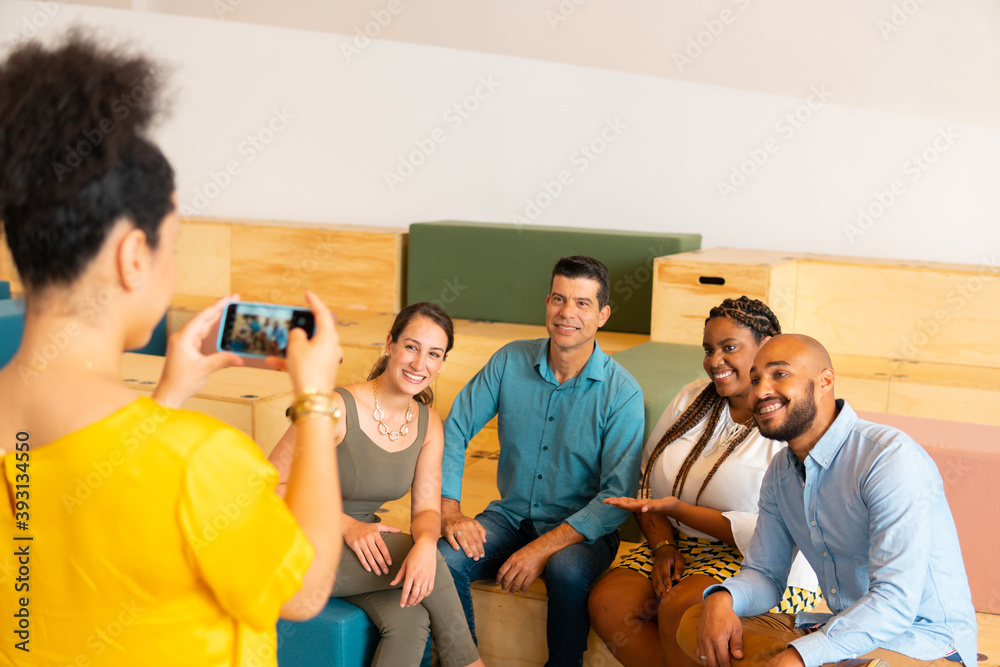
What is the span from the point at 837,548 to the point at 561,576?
2.21ft

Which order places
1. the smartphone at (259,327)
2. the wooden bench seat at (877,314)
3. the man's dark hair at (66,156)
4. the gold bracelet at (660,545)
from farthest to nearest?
the wooden bench seat at (877,314) → the gold bracelet at (660,545) → the smartphone at (259,327) → the man's dark hair at (66,156)

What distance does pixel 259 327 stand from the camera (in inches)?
45.6

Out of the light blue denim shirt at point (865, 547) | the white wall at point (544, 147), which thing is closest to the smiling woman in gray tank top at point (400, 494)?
the light blue denim shirt at point (865, 547)

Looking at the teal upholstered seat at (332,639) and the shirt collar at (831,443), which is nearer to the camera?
the shirt collar at (831,443)

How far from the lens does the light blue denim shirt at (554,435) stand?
7.93 feet

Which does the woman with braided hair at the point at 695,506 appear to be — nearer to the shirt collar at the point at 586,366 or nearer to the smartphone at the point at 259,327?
the shirt collar at the point at 586,366

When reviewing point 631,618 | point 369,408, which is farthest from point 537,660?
point 369,408

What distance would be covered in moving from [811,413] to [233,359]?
1197mm

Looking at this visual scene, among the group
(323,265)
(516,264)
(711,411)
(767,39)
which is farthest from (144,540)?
(767,39)

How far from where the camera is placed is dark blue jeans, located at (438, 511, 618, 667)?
2201mm

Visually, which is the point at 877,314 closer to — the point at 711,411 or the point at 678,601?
the point at 711,411

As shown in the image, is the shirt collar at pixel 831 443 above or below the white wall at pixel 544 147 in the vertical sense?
below

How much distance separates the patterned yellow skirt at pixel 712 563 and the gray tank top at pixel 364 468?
1.99 ft

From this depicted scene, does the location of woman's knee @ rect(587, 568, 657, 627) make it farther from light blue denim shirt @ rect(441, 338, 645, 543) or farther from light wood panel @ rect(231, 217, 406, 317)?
light wood panel @ rect(231, 217, 406, 317)
